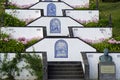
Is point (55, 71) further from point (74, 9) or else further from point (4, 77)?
point (74, 9)

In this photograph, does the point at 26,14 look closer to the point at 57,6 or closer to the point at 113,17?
the point at 57,6

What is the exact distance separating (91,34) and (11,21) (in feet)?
17.8

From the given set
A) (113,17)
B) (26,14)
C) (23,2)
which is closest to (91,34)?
(26,14)

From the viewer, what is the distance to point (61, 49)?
1218 inches

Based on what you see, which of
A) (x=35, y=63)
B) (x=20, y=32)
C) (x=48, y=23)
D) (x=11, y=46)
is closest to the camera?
(x=35, y=63)

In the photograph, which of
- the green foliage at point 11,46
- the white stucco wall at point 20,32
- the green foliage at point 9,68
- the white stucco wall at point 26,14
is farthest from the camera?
the white stucco wall at point 26,14

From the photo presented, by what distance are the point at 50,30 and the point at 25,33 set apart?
6.39 feet

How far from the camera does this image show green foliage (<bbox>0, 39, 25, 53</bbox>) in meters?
30.3

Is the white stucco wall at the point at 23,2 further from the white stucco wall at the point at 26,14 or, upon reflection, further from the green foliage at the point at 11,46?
the green foliage at the point at 11,46

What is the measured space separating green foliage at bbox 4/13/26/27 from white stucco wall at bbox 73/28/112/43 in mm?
3958

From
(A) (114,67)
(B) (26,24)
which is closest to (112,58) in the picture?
(A) (114,67)

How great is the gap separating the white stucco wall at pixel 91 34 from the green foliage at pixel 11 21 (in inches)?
156

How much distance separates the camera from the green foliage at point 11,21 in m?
35.3

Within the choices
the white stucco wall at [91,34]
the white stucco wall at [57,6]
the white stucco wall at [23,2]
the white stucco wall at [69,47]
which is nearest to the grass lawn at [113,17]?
the white stucco wall at [91,34]
